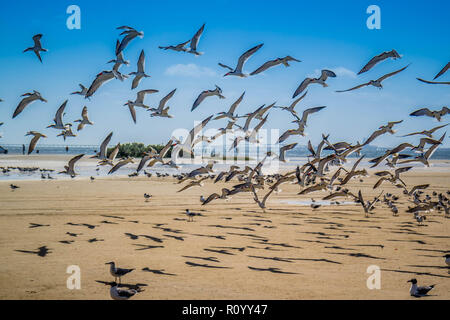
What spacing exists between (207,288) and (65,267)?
353 cm

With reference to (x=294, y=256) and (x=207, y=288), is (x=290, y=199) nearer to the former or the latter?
(x=294, y=256)

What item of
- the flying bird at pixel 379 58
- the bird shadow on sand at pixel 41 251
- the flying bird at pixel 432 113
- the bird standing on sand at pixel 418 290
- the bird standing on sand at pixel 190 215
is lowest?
the bird standing on sand at pixel 418 290

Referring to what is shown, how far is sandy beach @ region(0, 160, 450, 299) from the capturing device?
805 cm

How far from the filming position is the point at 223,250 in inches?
428

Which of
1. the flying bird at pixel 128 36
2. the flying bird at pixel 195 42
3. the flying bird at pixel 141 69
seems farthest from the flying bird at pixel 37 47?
the flying bird at pixel 195 42

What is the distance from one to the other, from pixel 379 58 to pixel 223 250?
7120mm

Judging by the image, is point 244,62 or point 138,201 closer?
point 244,62

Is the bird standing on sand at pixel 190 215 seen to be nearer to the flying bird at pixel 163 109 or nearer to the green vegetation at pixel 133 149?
the flying bird at pixel 163 109

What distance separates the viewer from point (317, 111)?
13125 mm

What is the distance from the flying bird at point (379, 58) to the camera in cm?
1070

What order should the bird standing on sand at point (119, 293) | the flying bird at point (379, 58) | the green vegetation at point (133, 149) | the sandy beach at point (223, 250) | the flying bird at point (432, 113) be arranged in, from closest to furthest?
1. the bird standing on sand at point (119, 293)
2. the sandy beach at point (223, 250)
3. the flying bird at point (379, 58)
4. the flying bird at point (432, 113)
5. the green vegetation at point (133, 149)

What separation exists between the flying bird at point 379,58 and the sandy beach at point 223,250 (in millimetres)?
5304

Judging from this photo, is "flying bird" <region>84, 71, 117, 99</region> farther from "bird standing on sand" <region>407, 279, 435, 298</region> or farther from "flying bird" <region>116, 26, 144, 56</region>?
"bird standing on sand" <region>407, 279, 435, 298</region>
